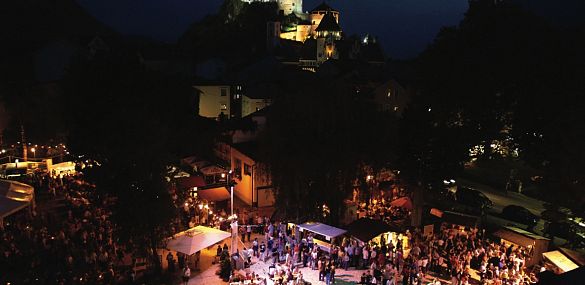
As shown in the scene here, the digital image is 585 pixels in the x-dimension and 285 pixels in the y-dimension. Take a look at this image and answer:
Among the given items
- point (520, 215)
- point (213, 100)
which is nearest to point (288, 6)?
point (213, 100)

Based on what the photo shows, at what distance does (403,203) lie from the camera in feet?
86.1

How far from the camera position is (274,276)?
17.2 m

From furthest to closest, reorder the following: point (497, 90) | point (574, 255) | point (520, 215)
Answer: point (520, 215) → point (497, 90) → point (574, 255)

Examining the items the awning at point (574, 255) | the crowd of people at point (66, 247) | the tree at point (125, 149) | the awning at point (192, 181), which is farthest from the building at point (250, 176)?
the awning at point (574, 255)

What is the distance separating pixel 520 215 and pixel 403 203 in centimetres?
765

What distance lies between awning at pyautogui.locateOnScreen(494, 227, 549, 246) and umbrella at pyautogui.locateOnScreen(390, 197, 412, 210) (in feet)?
18.0

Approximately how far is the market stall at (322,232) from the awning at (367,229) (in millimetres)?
657

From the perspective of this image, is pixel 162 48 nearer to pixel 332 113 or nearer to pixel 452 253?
pixel 332 113

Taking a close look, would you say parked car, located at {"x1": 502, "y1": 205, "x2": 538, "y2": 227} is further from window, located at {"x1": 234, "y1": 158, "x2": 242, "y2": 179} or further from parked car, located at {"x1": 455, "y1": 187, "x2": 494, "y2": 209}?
window, located at {"x1": 234, "y1": 158, "x2": 242, "y2": 179}

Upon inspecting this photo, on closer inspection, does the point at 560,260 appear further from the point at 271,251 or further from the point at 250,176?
the point at 250,176

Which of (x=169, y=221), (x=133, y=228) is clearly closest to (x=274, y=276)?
(x=169, y=221)

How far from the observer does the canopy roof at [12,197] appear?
1206 centimetres

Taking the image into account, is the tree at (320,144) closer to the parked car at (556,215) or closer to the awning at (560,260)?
the parked car at (556,215)

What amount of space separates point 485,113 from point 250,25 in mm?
69493
